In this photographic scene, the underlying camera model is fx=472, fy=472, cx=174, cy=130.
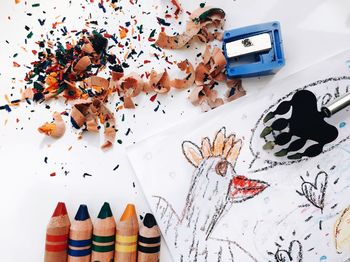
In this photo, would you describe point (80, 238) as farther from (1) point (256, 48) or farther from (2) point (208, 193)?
(1) point (256, 48)

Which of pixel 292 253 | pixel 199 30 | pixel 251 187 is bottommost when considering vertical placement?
pixel 292 253

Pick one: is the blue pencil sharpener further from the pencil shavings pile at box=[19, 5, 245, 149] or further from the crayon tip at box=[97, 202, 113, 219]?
the crayon tip at box=[97, 202, 113, 219]

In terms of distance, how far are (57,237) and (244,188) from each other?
273 millimetres

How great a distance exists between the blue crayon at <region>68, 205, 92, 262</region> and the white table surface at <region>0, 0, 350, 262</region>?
3 cm

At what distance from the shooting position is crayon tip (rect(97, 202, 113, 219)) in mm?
665

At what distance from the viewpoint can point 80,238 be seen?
66 cm

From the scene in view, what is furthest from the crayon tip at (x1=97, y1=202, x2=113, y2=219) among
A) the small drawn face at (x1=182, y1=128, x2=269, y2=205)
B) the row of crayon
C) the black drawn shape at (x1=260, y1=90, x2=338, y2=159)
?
the black drawn shape at (x1=260, y1=90, x2=338, y2=159)

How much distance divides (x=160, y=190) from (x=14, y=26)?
0.33 metres

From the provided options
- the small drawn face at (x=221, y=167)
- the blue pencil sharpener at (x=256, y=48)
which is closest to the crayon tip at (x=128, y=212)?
the small drawn face at (x=221, y=167)

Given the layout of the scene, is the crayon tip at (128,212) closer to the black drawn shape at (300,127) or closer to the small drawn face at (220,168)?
the small drawn face at (220,168)

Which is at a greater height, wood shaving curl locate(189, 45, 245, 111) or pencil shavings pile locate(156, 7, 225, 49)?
pencil shavings pile locate(156, 7, 225, 49)

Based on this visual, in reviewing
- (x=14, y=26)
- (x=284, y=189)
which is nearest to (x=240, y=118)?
(x=284, y=189)

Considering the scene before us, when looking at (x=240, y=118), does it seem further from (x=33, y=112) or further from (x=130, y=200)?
(x=33, y=112)

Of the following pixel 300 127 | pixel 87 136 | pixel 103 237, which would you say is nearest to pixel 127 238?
pixel 103 237
